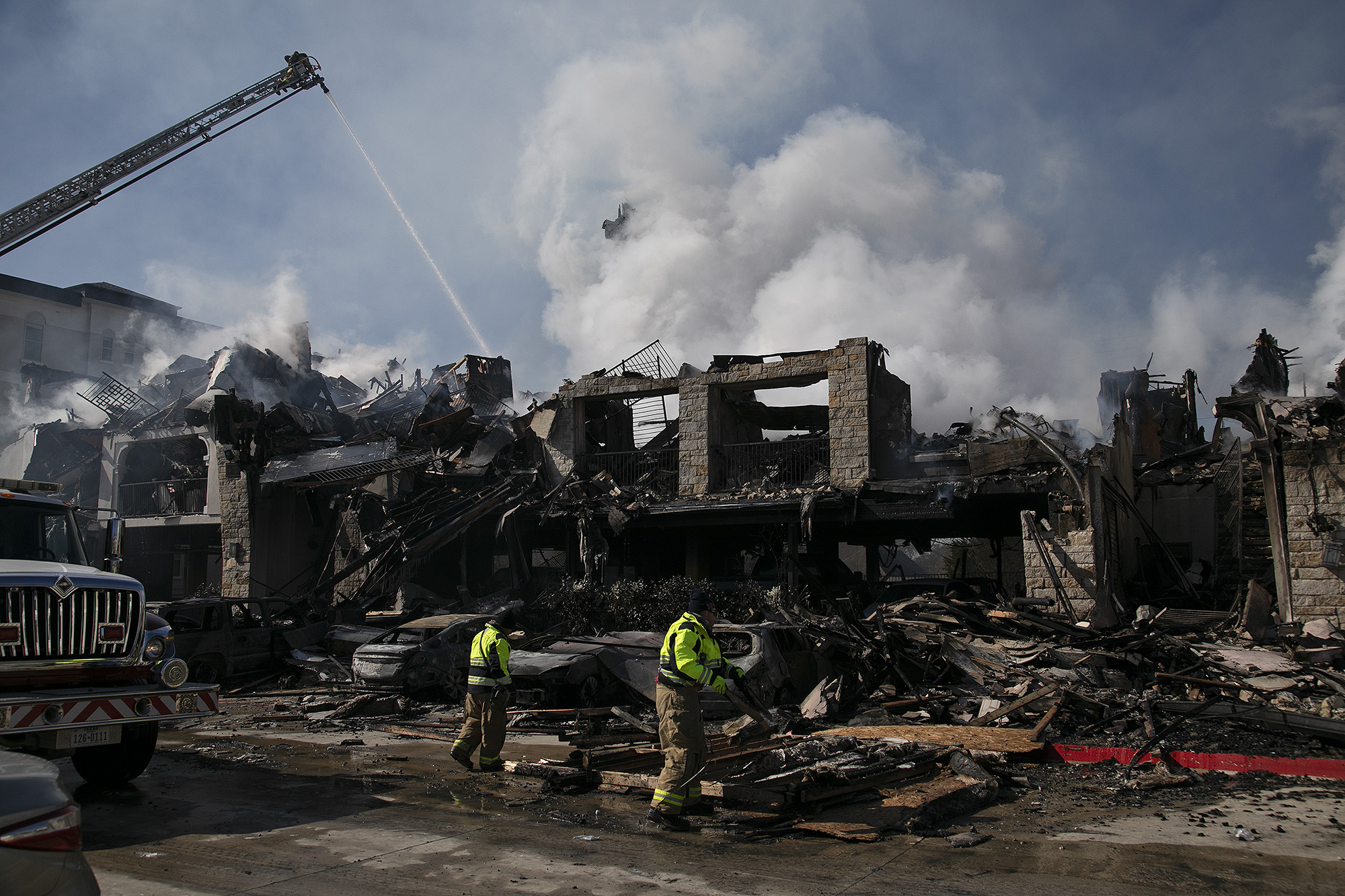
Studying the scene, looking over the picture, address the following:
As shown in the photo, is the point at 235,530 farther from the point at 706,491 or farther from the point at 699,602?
the point at 699,602

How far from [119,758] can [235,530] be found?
16.8m

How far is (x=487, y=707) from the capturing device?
7.79 meters

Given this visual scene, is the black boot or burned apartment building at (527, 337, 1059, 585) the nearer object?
the black boot

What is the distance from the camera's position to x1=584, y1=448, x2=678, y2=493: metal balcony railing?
20625mm

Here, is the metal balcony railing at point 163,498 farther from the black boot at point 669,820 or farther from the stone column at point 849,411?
the black boot at point 669,820

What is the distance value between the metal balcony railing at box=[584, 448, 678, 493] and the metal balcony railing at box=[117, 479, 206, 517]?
12078 mm

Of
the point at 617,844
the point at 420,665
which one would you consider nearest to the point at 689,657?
the point at 617,844

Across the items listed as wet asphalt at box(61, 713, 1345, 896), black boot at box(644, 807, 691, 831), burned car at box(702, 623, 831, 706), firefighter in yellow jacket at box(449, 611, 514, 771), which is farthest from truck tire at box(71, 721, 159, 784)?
burned car at box(702, 623, 831, 706)

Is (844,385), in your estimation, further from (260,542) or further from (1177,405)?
(260,542)

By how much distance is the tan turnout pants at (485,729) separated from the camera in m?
7.72

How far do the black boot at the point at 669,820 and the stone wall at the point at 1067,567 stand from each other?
10518mm

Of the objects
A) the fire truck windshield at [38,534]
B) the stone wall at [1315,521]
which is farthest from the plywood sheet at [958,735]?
the fire truck windshield at [38,534]

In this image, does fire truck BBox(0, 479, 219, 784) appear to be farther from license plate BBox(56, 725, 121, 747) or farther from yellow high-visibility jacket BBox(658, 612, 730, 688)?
yellow high-visibility jacket BBox(658, 612, 730, 688)

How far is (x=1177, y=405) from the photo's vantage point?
84.5 ft
